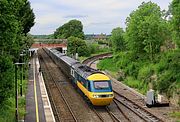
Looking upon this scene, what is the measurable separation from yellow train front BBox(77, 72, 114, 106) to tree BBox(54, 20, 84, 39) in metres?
99.9

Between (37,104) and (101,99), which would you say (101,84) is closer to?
(101,99)

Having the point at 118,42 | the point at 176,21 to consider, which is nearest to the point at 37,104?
the point at 176,21

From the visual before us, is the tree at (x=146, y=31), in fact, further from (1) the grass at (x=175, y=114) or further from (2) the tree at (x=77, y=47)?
(2) the tree at (x=77, y=47)

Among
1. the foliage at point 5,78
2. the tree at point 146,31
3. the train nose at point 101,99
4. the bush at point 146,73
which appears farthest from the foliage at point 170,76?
the foliage at point 5,78

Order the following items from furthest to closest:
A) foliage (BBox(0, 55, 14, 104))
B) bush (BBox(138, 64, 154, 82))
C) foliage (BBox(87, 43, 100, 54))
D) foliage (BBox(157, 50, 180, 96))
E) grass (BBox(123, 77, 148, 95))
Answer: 1. foliage (BBox(87, 43, 100, 54))
2. bush (BBox(138, 64, 154, 82))
3. grass (BBox(123, 77, 148, 95))
4. foliage (BBox(157, 50, 180, 96))
5. foliage (BBox(0, 55, 14, 104))

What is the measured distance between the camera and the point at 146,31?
4509 cm

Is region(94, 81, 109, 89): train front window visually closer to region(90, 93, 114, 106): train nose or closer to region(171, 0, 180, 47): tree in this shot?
region(90, 93, 114, 106): train nose

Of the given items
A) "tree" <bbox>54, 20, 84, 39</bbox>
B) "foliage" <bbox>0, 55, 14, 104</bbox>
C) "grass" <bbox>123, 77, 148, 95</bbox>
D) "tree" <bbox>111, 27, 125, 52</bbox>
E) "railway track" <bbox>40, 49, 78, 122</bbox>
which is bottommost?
"railway track" <bbox>40, 49, 78, 122</bbox>

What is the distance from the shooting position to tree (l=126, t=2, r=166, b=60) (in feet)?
145

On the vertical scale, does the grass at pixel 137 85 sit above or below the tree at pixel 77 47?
below

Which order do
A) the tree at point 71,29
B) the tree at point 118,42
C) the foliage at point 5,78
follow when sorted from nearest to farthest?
the foliage at point 5,78, the tree at point 118,42, the tree at point 71,29

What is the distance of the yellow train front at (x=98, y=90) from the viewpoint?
2783cm

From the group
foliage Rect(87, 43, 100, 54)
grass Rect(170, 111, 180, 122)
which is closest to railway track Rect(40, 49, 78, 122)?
grass Rect(170, 111, 180, 122)

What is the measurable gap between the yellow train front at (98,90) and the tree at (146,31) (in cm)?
1706
